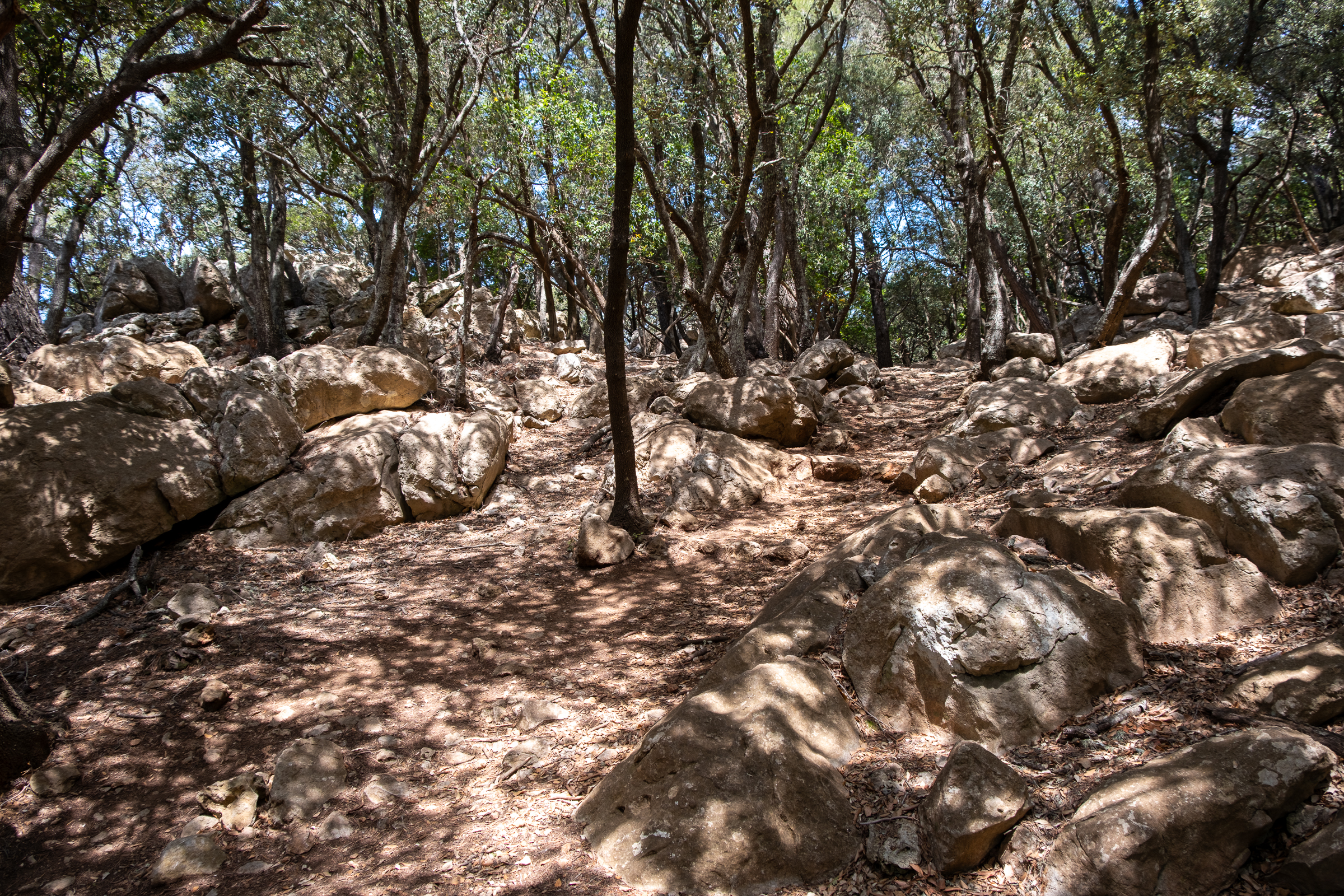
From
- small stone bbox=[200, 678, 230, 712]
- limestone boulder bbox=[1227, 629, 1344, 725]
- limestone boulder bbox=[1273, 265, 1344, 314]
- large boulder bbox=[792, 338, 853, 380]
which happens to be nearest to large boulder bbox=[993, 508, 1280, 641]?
limestone boulder bbox=[1227, 629, 1344, 725]

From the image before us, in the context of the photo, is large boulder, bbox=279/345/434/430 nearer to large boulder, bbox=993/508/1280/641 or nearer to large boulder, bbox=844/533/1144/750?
large boulder, bbox=844/533/1144/750

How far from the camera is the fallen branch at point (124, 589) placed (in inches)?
191

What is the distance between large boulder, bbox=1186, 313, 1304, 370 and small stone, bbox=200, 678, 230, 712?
8.93 meters

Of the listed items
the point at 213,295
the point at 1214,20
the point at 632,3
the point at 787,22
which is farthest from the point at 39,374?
the point at 1214,20

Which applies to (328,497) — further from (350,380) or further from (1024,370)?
(1024,370)

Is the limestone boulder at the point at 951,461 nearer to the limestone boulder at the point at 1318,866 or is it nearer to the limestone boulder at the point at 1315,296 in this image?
the limestone boulder at the point at 1318,866

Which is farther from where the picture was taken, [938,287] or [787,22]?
[938,287]

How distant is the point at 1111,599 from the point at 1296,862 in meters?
1.52

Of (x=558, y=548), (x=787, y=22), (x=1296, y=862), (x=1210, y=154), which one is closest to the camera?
(x=1296, y=862)

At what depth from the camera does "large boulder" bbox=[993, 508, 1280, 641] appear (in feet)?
10.7

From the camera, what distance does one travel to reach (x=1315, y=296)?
11062 mm

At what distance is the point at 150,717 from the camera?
385 centimetres

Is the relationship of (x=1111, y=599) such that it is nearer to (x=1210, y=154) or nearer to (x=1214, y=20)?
(x=1210, y=154)

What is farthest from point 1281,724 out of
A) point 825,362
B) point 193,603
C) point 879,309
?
point 879,309
